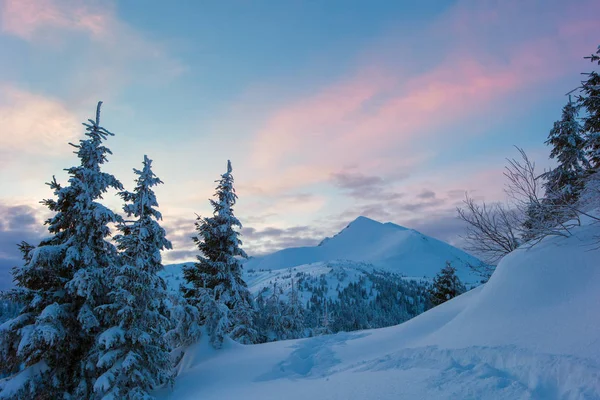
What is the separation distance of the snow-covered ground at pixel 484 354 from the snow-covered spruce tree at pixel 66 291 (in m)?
4.23

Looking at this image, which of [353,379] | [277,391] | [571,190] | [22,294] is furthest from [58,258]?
[571,190]

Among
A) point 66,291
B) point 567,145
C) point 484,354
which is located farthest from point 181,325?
point 567,145

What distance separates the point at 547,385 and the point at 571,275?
13.4 ft

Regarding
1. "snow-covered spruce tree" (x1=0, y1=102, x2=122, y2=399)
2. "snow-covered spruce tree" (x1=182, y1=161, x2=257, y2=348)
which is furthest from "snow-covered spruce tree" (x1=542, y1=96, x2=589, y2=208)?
"snow-covered spruce tree" (x1=0, y1=102, x2=122, y2=399)

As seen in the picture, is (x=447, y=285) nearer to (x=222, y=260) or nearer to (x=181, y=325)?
(x=222, y=260)

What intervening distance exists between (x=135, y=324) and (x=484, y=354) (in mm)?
12159

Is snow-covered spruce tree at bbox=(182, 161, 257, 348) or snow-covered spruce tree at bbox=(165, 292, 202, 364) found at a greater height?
snow-covered spruce tree at bbox=(182, 161, 257, 348)

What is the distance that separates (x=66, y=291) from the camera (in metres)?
15.2

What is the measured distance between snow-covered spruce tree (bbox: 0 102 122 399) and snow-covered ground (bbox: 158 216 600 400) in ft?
13.9

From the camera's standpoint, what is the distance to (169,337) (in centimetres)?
1780

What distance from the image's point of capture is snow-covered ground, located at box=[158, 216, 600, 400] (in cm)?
678

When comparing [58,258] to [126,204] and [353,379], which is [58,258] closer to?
[126,204]

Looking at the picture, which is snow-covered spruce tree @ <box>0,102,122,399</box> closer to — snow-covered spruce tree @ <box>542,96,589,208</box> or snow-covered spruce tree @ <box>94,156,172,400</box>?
snow-covered spruce tree @ <box>94,156,172,400</box>

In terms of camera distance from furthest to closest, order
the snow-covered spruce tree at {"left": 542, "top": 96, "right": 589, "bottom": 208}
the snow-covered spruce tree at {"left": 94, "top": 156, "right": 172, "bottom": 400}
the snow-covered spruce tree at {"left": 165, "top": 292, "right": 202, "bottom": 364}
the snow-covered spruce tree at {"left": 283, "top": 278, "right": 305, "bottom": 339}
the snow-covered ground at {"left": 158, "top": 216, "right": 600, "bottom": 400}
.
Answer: the snow-covered spruce tree at {"left": 283, "top": 278, "right": 305, "bottom": 339}, the snow-covered spruce tree at {"left": 542, "top": 96, "right": 589, "bottom": 208}, the snow-covered spruce tree at {"left": 165, "top": 292, "right": 202, "bottom": 364}, the snow-covered spruce tree at {"left": 94, "top": 156, "right": 172, "bottom": 400}, the snow-covered ground at {"left": 158, "top": 216, "right": 600, "bottom": 400}
